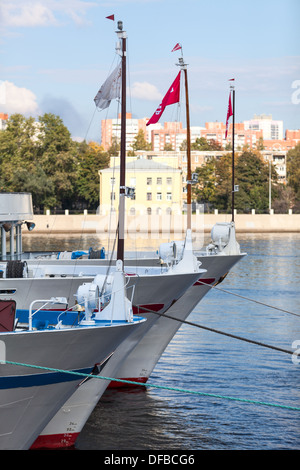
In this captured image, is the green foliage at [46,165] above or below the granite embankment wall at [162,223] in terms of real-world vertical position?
above

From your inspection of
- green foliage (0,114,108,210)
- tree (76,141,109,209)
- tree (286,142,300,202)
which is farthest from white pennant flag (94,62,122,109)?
tree (286,142,300,202)

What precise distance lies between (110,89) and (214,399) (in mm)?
9002

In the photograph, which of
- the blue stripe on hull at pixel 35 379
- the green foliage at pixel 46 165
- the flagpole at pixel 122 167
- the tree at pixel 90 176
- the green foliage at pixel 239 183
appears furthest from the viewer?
the tree at pixel 90 176

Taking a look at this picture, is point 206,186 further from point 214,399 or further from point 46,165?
point 214,399

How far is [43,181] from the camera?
99875mm

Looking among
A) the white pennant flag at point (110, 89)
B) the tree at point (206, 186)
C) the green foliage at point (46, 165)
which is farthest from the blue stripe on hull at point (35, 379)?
the tree at point (206, 186)

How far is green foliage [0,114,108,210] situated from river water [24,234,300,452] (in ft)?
228

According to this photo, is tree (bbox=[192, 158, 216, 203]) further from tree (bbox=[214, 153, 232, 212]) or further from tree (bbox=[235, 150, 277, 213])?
tree (bbox=[235, 150, 277, 213])

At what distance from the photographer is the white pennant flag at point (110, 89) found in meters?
14.6

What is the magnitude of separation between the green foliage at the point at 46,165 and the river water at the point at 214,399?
228ft

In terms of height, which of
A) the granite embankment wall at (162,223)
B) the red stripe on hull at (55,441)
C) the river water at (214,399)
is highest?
the granite embankment wall at (162,223)

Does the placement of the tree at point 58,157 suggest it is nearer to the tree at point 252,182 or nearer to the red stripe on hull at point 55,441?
the tree at point 252,182

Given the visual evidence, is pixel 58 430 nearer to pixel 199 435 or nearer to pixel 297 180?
pixel 199 435

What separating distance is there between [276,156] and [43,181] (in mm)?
61836
